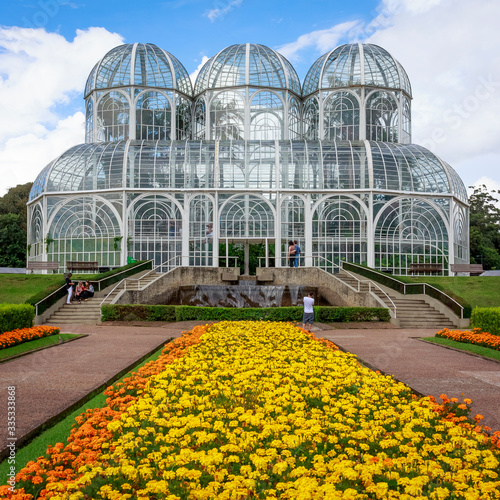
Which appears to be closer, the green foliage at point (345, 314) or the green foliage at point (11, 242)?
the green foliage at point (345, 314)

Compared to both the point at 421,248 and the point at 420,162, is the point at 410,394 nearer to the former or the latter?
the point at 421,248

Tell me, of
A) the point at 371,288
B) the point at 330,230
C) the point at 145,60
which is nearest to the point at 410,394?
the point at 371,288

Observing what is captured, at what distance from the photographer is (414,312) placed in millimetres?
22734

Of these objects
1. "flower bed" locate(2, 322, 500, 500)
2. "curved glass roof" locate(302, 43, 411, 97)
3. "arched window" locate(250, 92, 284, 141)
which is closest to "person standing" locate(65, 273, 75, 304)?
"flower bed" locate(2, 322, 500, 500)

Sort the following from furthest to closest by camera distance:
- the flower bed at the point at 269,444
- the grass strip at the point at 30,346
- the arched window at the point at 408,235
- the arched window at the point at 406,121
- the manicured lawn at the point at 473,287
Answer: the arched window at the point at 406,121
the arched window at the point at 408,235
the manicured lawn at the point at 473,287
the grass strip at the point at 30,346
the flower bed at the point at 269,444

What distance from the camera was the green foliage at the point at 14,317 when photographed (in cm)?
1423

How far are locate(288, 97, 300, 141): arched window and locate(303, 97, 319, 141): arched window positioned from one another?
2.03 ft

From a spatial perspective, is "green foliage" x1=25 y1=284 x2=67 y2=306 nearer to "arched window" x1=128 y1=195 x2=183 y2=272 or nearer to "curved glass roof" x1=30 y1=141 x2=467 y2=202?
"arched window" x1=128 y1=195 x2=183 y2=272

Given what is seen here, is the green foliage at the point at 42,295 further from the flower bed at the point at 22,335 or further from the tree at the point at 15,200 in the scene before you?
the tree at the point at 15,200

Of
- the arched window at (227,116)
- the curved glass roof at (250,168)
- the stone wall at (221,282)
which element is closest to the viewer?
the stone wall at (221,282)

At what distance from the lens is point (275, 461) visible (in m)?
4.97

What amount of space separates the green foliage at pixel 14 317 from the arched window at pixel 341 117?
29.0m

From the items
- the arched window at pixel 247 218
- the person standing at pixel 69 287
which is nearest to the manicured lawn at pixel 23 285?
the person standing at pixel 69 287

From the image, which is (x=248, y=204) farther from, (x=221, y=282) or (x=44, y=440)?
(x=44, y=440)
